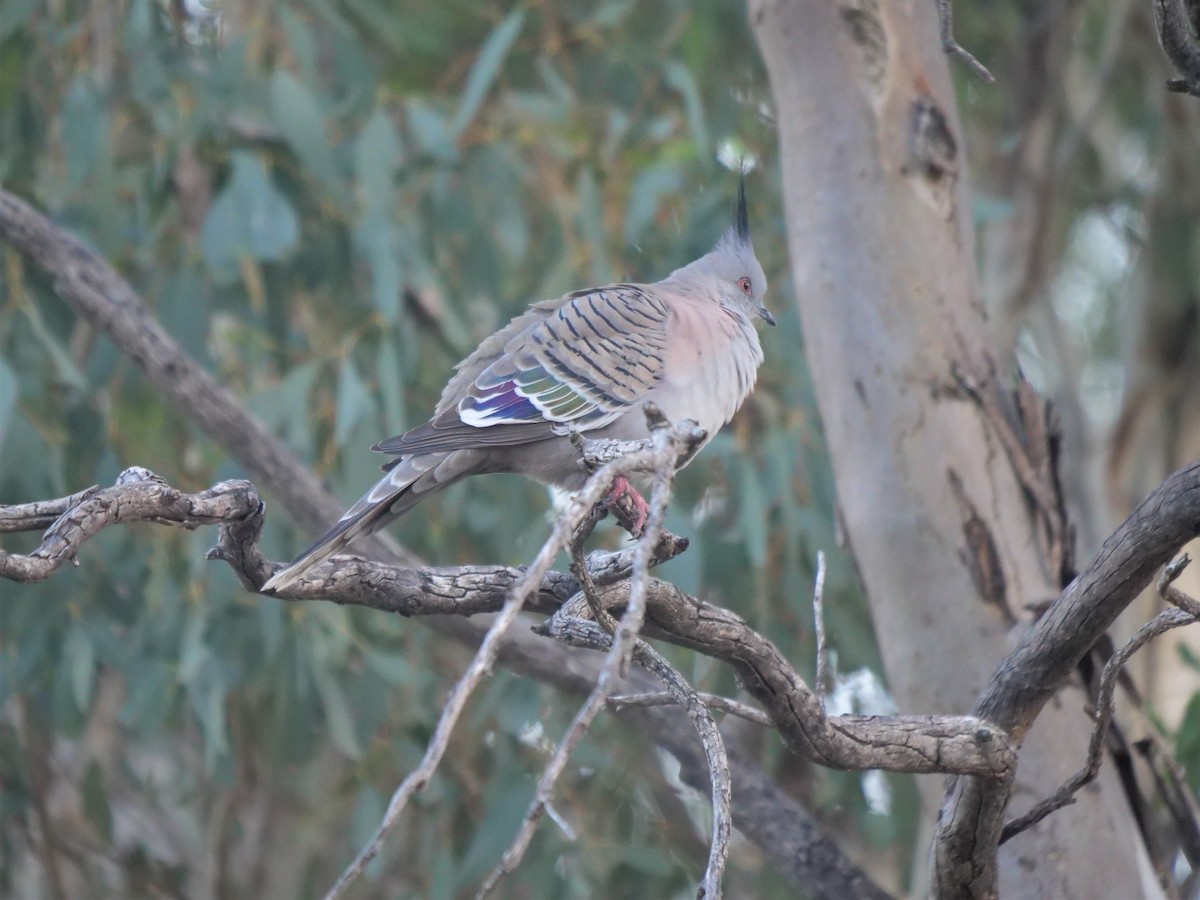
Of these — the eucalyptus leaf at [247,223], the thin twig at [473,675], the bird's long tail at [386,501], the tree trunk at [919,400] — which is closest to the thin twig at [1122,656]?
the tree trunk at [919,400]

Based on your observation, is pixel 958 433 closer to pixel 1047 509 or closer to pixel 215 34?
pixel 1047 509

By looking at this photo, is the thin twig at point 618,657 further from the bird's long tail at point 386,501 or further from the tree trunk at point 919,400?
the tree trunk at point 919,400

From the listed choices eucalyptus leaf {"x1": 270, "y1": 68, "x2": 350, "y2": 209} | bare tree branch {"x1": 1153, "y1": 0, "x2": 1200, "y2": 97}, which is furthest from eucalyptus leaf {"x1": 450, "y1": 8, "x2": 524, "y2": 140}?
bare tree branch {"x1": 1153, "y1": 0, "x2": 1200, "y2": 97}

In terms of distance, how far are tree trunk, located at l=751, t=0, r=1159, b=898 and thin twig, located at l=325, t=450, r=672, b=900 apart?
4.19 ft

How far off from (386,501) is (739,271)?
116cm

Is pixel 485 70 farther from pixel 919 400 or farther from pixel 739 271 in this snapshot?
pixel 919 400

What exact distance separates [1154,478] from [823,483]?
1.50 metres

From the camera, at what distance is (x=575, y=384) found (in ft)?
8.32

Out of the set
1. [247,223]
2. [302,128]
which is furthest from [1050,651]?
[302,128]

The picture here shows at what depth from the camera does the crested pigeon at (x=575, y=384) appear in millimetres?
2334

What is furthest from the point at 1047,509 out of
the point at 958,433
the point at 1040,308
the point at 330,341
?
the point at 1040,308

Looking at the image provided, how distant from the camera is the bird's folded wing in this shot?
2.38 meters

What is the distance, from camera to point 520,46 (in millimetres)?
3744

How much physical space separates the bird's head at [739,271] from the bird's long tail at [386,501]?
0.85 metres
